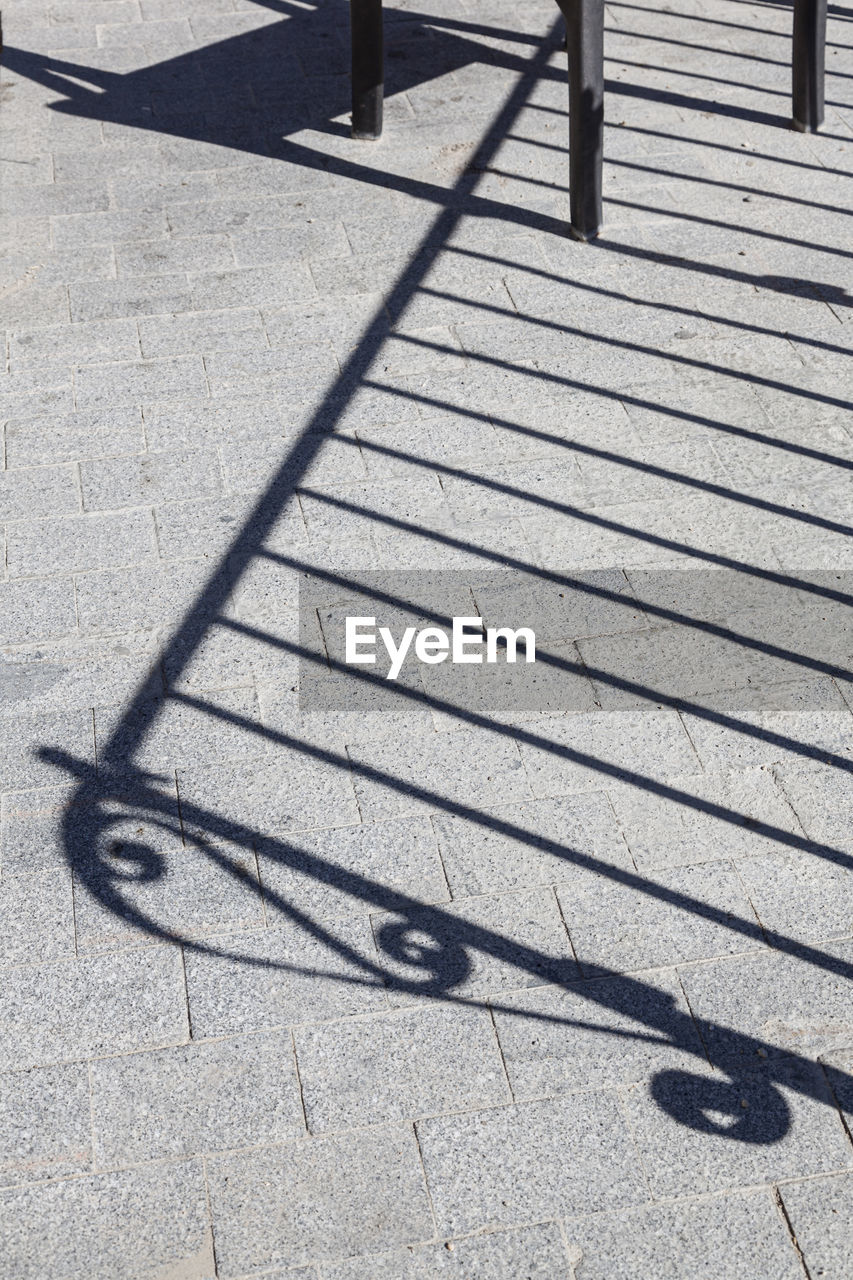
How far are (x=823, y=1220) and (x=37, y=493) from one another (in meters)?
3.61

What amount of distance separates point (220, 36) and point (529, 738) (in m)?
5.93

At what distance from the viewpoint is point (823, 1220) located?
320 centimetres

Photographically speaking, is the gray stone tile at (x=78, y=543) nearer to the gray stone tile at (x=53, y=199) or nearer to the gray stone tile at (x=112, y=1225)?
the gray stone tile at (x=112, y=1225)

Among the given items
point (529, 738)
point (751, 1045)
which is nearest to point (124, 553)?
point (529, 738)

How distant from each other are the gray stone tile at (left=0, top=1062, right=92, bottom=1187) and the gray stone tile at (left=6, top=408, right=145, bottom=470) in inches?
102

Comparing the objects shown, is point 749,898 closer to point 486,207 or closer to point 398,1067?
point 398,1067

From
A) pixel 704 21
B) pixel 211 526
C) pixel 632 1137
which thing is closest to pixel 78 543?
pixel 211 526

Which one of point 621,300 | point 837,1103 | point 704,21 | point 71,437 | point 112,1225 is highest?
point 704,21

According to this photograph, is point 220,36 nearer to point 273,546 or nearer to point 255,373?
point 255,373

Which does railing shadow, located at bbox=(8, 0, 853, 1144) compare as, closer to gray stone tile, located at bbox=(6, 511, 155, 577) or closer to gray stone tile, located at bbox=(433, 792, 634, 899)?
gray stone tile, located at bbox=(433, 792, 634, 899)

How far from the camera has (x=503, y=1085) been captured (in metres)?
3.47

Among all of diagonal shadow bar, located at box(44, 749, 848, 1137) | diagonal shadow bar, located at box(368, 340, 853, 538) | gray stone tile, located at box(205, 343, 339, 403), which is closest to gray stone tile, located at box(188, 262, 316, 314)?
gray stone tile, located at box(205, 343, 339, 403)

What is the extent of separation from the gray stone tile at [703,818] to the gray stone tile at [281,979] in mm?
852

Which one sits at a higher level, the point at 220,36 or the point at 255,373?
the point at 220,36
